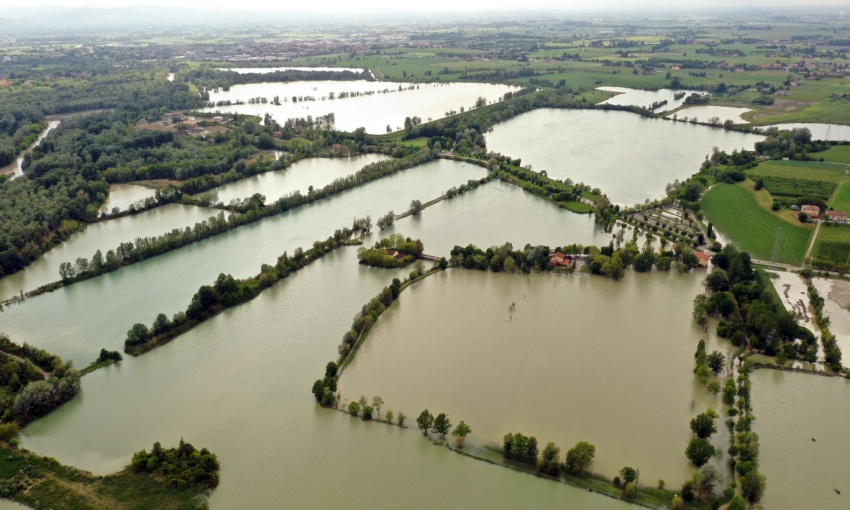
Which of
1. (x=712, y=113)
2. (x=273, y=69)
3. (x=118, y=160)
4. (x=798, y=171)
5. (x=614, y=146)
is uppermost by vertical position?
(x=273, y=69)

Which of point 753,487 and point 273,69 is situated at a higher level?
point 273,69

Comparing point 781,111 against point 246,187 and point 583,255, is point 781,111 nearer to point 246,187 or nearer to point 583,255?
point 583,255

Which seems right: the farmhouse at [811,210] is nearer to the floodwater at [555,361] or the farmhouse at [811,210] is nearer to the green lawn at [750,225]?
the green lawn at [750,225]

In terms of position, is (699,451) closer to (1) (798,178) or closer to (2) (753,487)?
(2) (753,487)

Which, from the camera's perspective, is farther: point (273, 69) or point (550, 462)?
point (273, 69)

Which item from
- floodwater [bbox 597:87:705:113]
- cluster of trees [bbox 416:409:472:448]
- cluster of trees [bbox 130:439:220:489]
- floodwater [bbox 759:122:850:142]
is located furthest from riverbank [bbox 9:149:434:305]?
floodwater [bbox 759:122:850:142]

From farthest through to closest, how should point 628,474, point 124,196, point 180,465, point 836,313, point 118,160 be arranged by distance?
1. point 118,160
2. point 124,196
3. point 836,313
4. point 180,465
5. point 628,474

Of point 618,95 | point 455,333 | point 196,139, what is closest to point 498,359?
point 455,333

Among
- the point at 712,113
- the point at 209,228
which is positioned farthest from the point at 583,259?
the point at 712,113

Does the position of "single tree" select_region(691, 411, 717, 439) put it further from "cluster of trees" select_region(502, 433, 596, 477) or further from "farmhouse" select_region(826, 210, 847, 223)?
"farmhouse" select_region(826, 210, 847, 223)
